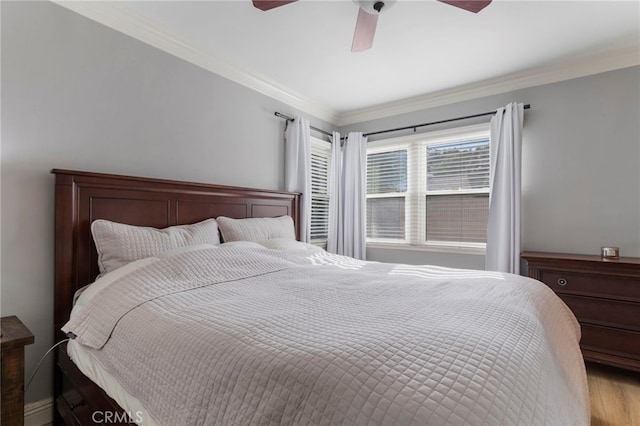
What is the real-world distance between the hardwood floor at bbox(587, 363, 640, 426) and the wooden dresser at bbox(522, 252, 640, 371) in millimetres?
142

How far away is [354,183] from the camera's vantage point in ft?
12.5

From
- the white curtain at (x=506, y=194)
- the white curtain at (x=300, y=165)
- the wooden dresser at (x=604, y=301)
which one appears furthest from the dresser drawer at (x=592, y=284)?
the white curtain at (x=300, y=165)

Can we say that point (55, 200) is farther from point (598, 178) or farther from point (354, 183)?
point (598, 178)

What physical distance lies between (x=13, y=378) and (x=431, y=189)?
350cm

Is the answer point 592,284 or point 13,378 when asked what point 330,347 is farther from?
point 592,284

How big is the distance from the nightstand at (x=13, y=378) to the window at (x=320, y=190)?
107 inches

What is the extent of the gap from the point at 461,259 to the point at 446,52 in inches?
78.1

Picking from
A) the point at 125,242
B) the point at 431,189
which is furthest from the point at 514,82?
the point at 125,242

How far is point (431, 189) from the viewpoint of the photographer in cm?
352

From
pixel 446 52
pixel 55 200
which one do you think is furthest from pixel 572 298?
pixel 55 200

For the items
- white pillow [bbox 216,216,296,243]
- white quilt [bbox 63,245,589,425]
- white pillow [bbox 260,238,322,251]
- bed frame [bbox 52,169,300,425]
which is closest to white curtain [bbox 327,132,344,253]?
white pillow [bbox 216,216,296,243]

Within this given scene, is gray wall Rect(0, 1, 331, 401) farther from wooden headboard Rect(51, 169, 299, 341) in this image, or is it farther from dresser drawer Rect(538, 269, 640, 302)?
dresser drawer Rect(538, 269, 640, 302)

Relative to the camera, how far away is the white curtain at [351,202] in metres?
3.78

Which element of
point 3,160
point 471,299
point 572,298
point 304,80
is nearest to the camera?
point 471,299
